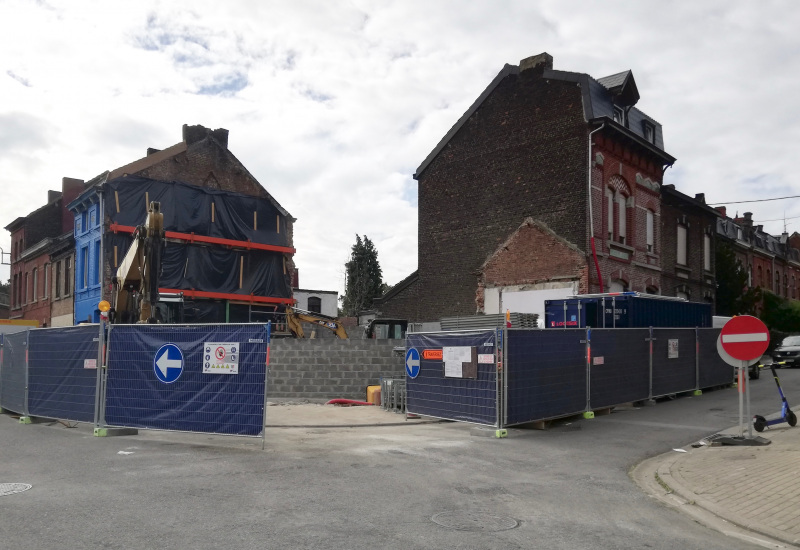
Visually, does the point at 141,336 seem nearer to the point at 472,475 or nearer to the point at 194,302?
the point at 472,475

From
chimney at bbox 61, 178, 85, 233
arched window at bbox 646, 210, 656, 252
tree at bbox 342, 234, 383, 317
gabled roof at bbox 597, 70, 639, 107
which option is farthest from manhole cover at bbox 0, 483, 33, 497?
tree at bbox 342, 234, 383, 317

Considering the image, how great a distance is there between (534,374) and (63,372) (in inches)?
331

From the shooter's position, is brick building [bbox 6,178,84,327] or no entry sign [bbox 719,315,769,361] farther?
brick building [bbox 6,178,84,327]

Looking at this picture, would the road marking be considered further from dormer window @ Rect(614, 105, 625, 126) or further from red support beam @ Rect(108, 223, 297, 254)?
red support beam @ Rect(108, 223, 297, 254)

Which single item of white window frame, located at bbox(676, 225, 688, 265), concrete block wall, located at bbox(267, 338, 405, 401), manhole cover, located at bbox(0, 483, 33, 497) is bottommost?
manhole cover, located at bbox(0, 483, 33, 497)

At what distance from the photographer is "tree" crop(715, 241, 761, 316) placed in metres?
37.4

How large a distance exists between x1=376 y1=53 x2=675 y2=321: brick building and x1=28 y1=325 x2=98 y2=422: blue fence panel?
56.5 feet

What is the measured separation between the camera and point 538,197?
86.6ft

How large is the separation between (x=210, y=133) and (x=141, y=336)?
27.1 metres

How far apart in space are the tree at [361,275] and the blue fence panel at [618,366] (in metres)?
51.1

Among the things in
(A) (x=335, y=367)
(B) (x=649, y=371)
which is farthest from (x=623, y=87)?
(A) (x=335, y=367)

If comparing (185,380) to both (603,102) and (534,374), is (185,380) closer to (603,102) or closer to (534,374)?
(534,374)

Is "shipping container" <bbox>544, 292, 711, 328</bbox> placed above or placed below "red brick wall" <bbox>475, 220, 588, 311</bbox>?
below

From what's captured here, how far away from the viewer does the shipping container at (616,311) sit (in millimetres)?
18547
